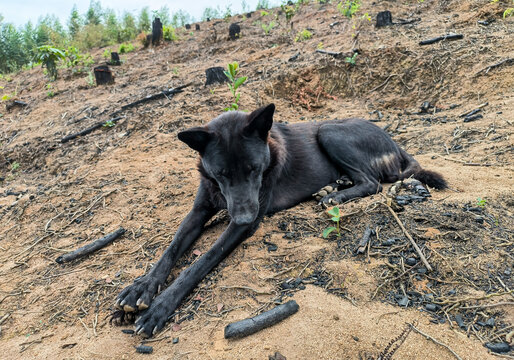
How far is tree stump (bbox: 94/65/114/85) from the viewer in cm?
844

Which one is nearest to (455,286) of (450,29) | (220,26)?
(450,29)

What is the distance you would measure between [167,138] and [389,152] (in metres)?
3.38

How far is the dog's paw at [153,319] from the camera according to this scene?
6.96ft

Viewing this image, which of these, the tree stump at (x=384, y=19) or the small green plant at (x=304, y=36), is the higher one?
the tree stump at (x=384, y=19)

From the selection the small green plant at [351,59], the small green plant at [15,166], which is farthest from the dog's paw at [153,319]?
the small green plant at [351,59]

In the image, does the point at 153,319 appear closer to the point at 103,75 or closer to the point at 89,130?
the point at 89,130

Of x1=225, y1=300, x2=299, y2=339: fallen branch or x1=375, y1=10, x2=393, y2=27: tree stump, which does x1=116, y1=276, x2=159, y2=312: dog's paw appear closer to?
x1=225, y1=300, x2=299, y2=339: fallen branch

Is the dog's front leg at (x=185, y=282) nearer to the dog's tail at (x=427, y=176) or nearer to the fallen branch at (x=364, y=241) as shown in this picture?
the fallen branch at (x=364, y=241)

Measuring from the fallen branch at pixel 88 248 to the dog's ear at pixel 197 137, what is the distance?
4.37 feet

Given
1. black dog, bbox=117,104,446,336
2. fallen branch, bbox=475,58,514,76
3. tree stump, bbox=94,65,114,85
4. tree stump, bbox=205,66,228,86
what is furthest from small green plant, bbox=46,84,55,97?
fallen branch, bbox=475,58,514,76

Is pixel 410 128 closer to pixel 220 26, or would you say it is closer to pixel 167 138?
pixel 167 138

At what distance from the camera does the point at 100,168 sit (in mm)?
4832

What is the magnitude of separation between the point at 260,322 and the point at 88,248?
2.13 m

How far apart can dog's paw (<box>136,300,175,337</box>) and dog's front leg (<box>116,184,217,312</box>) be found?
8cm
